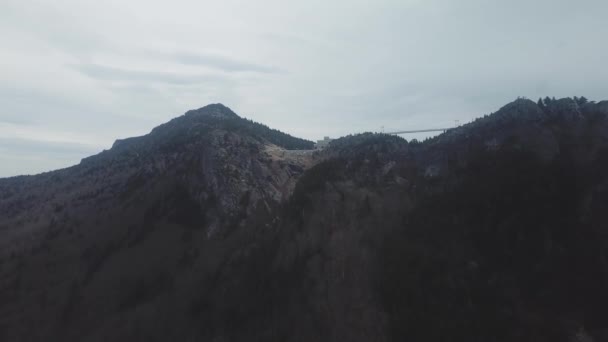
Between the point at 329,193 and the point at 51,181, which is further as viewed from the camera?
the point at 51,181

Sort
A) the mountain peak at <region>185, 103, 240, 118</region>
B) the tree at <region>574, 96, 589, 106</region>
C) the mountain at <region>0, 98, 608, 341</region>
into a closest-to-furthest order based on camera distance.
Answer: the mountain at <region>0, 98, 608, 341</region> < the tree at <region>574, 96, 589, 106</region> < the mountain peak at <region>185, 103, 240, 118</region>

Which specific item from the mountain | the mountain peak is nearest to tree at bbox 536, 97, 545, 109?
the mountain

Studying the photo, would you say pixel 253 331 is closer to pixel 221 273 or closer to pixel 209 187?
pixel 221 273

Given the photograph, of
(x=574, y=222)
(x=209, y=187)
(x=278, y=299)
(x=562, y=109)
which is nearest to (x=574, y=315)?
(x=574, y=222)

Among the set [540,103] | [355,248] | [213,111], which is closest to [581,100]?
[540,103]

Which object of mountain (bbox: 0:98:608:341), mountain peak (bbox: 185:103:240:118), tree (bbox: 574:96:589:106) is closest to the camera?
mountain (bbox: 0:98:608:341)

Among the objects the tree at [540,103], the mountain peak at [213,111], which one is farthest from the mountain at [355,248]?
the mountain peak at [213,111]

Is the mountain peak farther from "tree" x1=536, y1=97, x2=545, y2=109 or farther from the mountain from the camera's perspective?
"tree" x1=536, y1=97, x2=545, y2=109

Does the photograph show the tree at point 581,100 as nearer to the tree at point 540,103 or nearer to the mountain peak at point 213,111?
the tree at point 540,103
